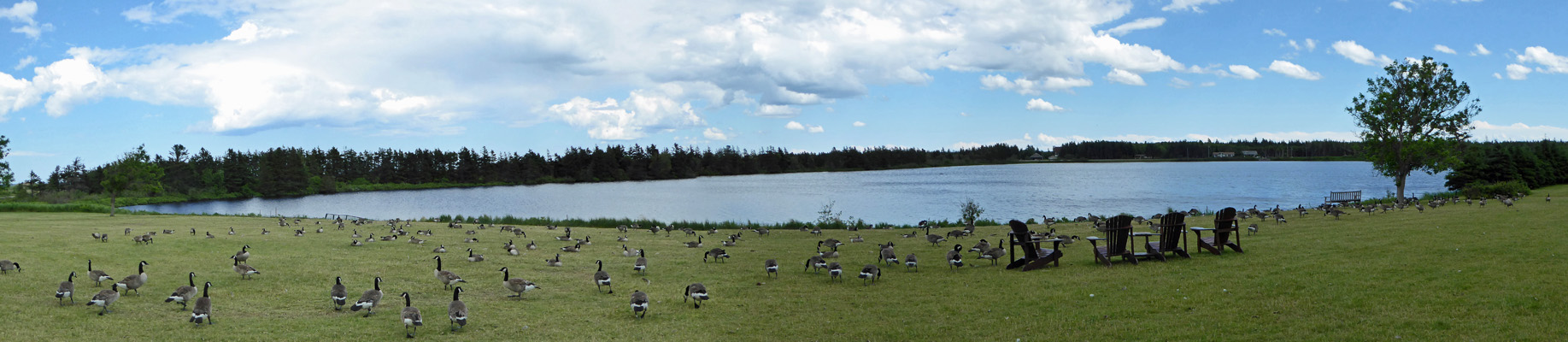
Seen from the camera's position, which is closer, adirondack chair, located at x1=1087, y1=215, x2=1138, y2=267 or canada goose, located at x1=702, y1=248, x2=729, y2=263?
adirondack chair, located at x1=1087, y1=215, x2=1138, y2=267

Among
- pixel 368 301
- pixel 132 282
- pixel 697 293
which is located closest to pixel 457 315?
pixel 368 301

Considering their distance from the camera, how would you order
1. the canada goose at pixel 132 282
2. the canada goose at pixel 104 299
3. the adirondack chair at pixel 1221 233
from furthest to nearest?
the adirondack chair at pixel 1221 233, the canada goose at pixel 132 282, the canada goose at pixel 104 299

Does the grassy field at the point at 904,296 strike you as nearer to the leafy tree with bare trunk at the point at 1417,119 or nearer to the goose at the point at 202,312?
the goose at the point at 202,312

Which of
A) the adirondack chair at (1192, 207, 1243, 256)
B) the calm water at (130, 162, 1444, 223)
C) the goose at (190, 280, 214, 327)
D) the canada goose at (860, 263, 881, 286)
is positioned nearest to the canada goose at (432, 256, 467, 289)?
the goose at (190, 280, 214, 327)

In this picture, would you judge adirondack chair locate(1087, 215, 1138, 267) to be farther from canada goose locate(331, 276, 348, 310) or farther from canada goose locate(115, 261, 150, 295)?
canada goose locate(115, 261, 150, 295)

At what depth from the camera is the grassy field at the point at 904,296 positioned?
9.88 m

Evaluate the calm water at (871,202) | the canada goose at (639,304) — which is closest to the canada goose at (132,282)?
the canada goose at (639,304)

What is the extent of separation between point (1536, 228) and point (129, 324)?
28331 mm

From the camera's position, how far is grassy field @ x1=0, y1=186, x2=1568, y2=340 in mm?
9883

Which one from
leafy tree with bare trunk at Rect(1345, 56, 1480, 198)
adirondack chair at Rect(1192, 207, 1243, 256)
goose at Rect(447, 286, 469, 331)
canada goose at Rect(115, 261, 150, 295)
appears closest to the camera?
goose at Rect(447, 286, 469, 331)

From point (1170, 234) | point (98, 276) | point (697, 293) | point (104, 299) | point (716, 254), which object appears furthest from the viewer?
point (716, 254)

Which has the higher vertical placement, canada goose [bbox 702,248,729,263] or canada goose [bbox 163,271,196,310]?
canada goose [bbox 163,271,196,310]

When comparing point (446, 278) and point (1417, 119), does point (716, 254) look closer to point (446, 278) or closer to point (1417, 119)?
point (446, 278)

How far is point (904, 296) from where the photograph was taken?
44.6 feet
